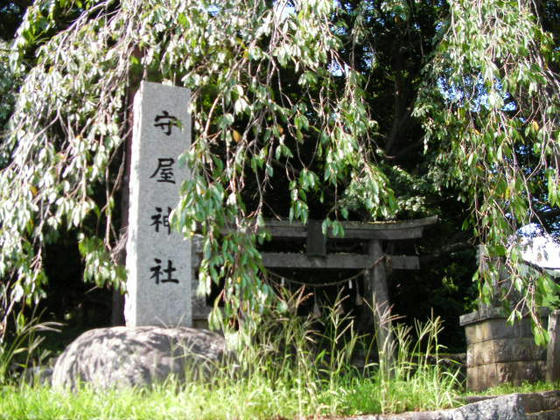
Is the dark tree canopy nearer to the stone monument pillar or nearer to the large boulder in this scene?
the stone monument pillar

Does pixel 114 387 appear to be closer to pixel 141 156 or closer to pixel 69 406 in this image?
pixel 69 406

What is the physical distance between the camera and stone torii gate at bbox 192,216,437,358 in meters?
8.34

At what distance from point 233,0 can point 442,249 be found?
20.8ft

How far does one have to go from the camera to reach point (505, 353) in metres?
6.56

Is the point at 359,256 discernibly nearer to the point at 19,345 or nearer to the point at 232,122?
the point at 19,345

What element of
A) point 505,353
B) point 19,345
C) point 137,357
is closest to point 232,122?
point 137,357

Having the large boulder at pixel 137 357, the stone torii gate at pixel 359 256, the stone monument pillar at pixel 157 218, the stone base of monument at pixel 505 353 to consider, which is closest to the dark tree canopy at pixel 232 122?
the stone monument pillar at pixel 157 218

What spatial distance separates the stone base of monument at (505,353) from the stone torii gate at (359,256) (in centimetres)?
167

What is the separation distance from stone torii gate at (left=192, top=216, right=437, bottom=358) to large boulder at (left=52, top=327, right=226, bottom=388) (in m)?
4.46

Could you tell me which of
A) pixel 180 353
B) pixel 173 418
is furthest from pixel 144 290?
pixel 173 418

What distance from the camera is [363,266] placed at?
8727 mm

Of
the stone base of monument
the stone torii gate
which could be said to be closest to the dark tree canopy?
the stone base of monument

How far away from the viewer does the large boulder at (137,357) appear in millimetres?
3500

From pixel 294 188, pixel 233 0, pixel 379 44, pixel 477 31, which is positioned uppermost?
pixel 379 44
